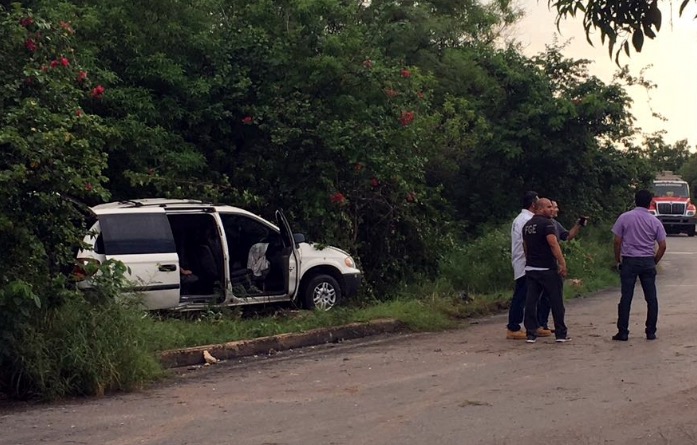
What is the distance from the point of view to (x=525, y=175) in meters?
22.7

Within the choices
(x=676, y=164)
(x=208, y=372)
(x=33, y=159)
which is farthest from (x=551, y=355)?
(x=676, y=164)

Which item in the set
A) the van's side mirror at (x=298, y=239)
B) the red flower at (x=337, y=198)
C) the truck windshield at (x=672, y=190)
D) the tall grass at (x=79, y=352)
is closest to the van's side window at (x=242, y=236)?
the van's side mirror at (x=298, y=239)

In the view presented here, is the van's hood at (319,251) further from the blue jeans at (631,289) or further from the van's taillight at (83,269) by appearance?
the van's taillight at (83,269)

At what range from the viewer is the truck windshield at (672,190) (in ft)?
138

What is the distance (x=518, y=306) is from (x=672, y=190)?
32459 millimetres

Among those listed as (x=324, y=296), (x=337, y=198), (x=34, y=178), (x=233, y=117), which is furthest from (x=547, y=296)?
(x=233, y=117)

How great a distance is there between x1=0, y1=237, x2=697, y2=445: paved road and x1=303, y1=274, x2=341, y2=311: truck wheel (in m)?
1.79

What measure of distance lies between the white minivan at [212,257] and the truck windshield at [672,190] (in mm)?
30648

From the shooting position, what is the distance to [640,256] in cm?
1188

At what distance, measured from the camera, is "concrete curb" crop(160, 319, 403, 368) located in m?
10.7

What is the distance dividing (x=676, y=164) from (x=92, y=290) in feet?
242

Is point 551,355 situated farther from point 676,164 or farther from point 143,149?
point 676,164

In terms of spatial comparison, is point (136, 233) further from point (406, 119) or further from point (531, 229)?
point (406, 119)

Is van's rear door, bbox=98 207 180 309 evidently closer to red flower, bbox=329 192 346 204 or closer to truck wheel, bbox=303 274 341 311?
truck wheel, bbox=303 274 341 311
